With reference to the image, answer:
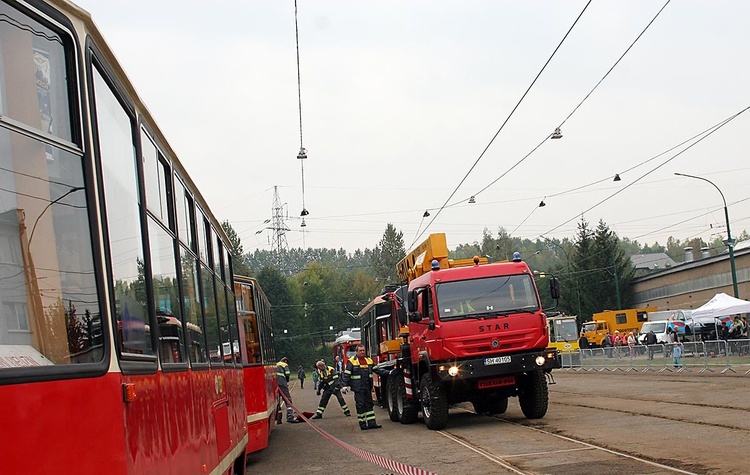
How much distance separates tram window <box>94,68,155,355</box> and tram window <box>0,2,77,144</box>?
0.35 m

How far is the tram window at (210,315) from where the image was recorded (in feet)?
24.7

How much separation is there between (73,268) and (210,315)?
15.7 feet

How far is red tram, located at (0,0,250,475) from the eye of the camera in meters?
2.95

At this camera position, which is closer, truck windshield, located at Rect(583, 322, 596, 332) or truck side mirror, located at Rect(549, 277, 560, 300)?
truck side mirror, located at Rect(549, 277, 560, 300)

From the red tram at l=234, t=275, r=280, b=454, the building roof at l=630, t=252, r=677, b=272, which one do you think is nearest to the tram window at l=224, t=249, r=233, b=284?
the red tram at l=234, t=275, r=280, b=454

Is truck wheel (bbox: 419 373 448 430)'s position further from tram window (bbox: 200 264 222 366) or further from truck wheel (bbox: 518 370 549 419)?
tram window (bbox: 200 264 222 366)

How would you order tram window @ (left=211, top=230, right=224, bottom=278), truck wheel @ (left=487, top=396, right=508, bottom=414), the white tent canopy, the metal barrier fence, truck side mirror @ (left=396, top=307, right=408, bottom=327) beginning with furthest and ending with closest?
the white tent canopy → the metal barrier fence → truck wheel @ (left=487, top=396, right=508, bottom=414) → truck side mirror @ (left=396, top=307, right=408, bottom=327) → tram window @ (left=211, top=230, right=224, bottom=278)

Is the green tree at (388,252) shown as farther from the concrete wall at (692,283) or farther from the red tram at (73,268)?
the red tram at (73,268)

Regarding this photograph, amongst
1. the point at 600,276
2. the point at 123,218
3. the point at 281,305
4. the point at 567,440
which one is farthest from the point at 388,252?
the point at 123,218

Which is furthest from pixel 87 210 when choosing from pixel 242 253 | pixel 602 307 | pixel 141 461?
pixel 242 253

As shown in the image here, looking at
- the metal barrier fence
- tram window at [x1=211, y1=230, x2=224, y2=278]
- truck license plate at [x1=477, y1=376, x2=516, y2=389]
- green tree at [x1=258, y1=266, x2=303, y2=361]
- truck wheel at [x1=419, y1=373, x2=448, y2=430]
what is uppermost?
green tree at [x1=258, y1=266, x2=303, y2=361]

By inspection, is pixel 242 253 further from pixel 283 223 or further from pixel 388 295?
pixel 388 295

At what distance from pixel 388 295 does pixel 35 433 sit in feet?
72.4

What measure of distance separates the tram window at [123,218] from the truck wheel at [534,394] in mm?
14825
